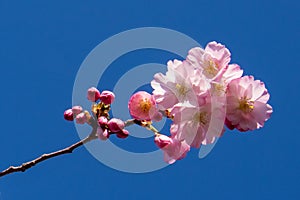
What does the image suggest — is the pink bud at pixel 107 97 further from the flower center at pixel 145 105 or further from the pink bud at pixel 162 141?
the pink bud at pixel 162 141

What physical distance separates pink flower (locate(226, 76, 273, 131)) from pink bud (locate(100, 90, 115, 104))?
0.38 metres

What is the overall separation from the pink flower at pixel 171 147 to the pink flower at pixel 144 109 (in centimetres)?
7

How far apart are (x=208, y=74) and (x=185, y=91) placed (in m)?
0.11

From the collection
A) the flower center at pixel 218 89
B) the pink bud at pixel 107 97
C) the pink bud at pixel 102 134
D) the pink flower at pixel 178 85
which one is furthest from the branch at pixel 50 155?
the flower center at pixel 218 89

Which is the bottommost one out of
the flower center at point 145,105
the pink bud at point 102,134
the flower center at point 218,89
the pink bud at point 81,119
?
the pink bud at point 102,134

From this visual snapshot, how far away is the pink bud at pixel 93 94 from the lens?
1504 millimetres

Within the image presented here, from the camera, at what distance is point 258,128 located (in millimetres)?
1479

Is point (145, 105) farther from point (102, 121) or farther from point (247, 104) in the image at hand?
point (247, 104)

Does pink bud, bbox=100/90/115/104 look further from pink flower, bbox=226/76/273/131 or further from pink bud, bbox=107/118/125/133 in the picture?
pink flower, bbox=226/76/273/131

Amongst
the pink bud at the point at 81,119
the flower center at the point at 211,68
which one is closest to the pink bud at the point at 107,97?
the pink bud at the point at 81,119

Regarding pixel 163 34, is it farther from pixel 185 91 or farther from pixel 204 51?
pixel 185 91

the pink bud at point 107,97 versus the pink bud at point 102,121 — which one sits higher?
the pink bud at point 107,97

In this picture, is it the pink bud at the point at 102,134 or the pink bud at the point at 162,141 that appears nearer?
the pink bud at the point at 102,134

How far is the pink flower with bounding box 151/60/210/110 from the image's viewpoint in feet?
4.62
